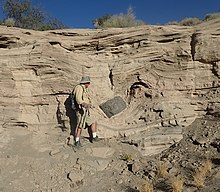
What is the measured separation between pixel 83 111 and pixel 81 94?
45 cm

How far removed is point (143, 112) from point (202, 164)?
2420 mm

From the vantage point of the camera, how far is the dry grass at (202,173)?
619 cm

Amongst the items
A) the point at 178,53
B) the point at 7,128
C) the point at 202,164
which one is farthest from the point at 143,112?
the point at 7,128

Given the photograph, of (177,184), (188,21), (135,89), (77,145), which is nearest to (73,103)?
(77,145)

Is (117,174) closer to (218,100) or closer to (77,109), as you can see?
(77,109)

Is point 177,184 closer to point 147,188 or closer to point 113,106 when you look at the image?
point 147,188

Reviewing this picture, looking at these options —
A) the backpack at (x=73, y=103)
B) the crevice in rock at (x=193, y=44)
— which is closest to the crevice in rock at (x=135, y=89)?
the crevice in rock at (x=193, y=44)

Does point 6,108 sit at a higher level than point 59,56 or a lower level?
lower

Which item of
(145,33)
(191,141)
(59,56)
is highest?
(145,33)

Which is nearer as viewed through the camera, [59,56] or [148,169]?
[148,169]

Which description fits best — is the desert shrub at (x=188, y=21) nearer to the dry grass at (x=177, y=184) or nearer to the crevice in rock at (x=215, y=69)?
the crevice in rock at (x=215, y=69)

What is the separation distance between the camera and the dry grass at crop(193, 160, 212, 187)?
20.3 ft

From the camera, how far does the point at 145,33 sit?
30.6 ft

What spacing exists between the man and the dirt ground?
31 cm
